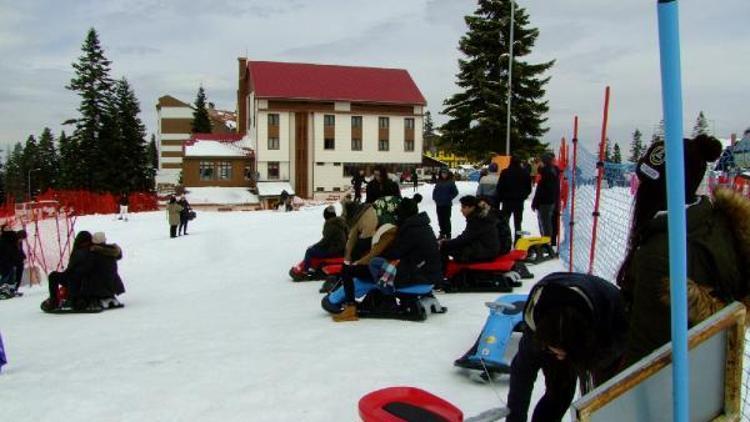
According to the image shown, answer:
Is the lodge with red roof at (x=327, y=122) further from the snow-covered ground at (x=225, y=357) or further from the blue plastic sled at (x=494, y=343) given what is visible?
the blue plastic sled at (x=494, y=343)

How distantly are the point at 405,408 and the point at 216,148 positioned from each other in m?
52.2

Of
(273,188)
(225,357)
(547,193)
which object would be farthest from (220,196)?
(225,357)

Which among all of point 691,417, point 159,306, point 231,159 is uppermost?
point 231,159

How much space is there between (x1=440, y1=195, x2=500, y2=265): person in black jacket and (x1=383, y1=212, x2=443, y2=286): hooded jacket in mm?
1335

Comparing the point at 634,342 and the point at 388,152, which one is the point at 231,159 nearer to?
the point at 388,152

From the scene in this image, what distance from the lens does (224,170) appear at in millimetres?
52469

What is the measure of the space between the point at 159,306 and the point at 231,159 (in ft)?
142

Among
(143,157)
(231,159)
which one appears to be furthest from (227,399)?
(143,157)

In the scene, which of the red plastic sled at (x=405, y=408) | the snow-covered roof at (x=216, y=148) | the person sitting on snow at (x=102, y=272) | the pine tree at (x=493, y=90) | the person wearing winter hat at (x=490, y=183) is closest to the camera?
the red plastic sled at (x=405, y=408)

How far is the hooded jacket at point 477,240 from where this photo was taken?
347 inches

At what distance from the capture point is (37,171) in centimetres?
9162

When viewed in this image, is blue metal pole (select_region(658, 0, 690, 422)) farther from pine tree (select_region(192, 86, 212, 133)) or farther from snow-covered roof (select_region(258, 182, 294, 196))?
pine tree (select_region(192, 86, 212, 133))

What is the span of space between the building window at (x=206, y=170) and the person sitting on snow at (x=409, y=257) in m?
46.7

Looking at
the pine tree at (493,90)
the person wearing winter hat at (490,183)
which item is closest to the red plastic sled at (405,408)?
the person wearing winter hat at (490,183)
